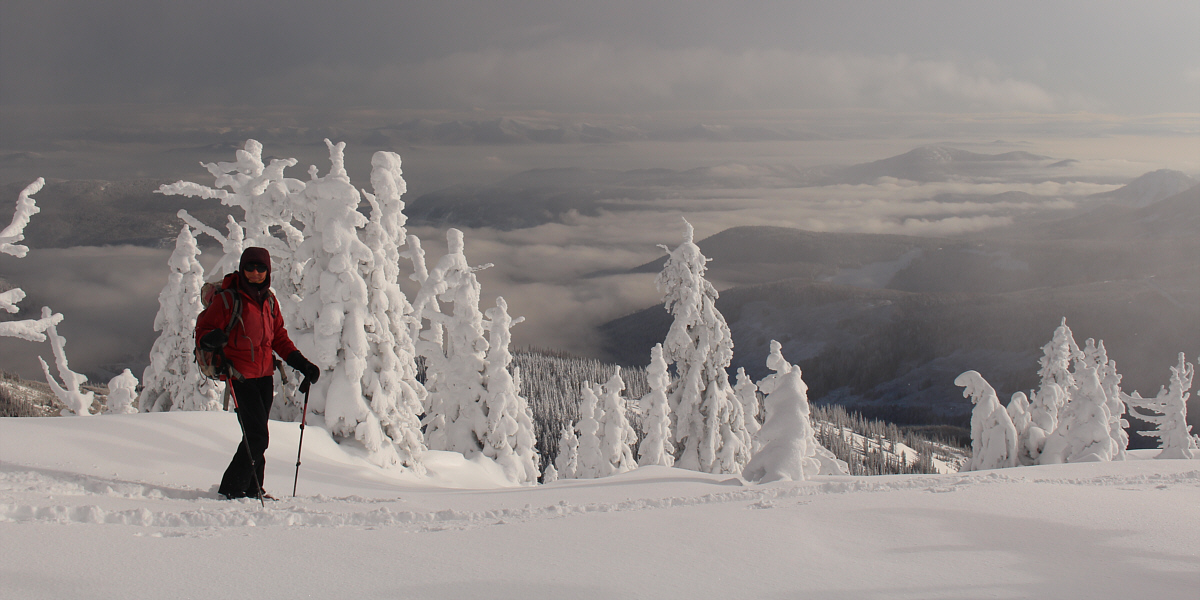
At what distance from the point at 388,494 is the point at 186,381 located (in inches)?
833

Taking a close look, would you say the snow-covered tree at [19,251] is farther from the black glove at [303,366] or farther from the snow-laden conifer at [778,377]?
the snow-laden conifer at [778,377]

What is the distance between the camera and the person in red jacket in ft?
22.4

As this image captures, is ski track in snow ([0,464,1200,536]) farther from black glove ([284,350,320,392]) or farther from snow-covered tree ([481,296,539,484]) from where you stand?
snow-covered tree ([481,296,539,484])

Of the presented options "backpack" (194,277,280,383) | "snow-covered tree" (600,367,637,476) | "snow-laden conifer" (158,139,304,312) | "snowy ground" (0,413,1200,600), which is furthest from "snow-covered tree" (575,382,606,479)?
"backpack" (194,277,280,383)

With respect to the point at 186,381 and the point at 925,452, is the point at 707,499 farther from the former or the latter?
the point at 925,452

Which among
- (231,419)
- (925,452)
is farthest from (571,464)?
(925,452)

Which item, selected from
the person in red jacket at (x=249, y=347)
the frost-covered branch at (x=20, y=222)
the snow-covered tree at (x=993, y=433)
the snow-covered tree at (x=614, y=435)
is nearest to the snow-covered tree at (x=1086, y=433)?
the snow-covered tree at (x=993, y=433)

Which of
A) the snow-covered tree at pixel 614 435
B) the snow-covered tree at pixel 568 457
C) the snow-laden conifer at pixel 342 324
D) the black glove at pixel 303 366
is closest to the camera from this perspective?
the black glove at pixel 303 366

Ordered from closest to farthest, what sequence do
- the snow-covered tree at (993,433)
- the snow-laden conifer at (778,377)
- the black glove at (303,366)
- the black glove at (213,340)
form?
the black glove at (213,340), the black glove at (303,366), the snow-laden conifer at (778,377), the snow-covered tree at (993,433)

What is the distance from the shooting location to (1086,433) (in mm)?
30234

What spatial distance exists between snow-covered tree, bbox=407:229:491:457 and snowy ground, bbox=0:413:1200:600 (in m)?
19.0

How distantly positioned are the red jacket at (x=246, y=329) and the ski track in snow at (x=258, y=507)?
1.40 meters

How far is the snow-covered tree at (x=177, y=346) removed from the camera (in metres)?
26.4

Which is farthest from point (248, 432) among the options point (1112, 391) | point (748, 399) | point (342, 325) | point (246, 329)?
point (1112, 391)
